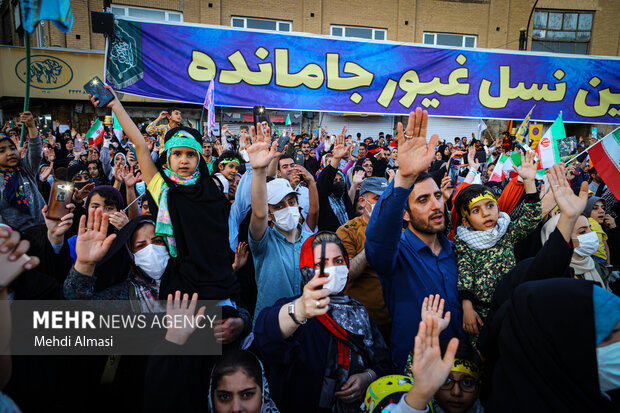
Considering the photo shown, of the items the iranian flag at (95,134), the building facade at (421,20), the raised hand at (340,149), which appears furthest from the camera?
the building facade at (421,20)

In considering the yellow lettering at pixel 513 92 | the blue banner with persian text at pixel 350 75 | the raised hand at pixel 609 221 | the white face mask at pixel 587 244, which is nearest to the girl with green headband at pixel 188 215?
the white face mask at pixel 587 244

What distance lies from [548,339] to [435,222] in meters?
0.96

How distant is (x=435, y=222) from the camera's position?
212 cm

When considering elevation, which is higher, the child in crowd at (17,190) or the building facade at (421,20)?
the building facade at (421,20)

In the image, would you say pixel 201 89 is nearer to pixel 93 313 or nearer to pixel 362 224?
pixel 362 224

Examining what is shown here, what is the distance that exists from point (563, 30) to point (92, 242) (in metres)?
23.7

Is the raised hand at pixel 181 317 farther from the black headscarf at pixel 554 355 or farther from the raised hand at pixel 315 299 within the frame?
the black headscarf at pixel 554 355

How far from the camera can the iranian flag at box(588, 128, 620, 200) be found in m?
2.93

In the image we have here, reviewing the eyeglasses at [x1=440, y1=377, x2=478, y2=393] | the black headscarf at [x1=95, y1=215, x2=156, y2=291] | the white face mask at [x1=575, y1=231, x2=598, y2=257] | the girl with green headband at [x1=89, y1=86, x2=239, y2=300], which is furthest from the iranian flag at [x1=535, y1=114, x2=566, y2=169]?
the black headscarf at [x1=95, y1=215, x2=156, y2=291]

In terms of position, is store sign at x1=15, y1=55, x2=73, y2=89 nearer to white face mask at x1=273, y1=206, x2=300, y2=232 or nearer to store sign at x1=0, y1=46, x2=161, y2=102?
store sign at x1=0, y1=46, x2=161, y2=102

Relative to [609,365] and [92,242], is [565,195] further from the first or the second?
[92,242]

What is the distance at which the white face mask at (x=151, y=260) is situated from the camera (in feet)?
7.15

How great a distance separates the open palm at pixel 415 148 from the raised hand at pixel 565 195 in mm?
770

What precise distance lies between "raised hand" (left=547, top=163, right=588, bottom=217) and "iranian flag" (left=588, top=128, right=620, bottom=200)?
1.25 metres
